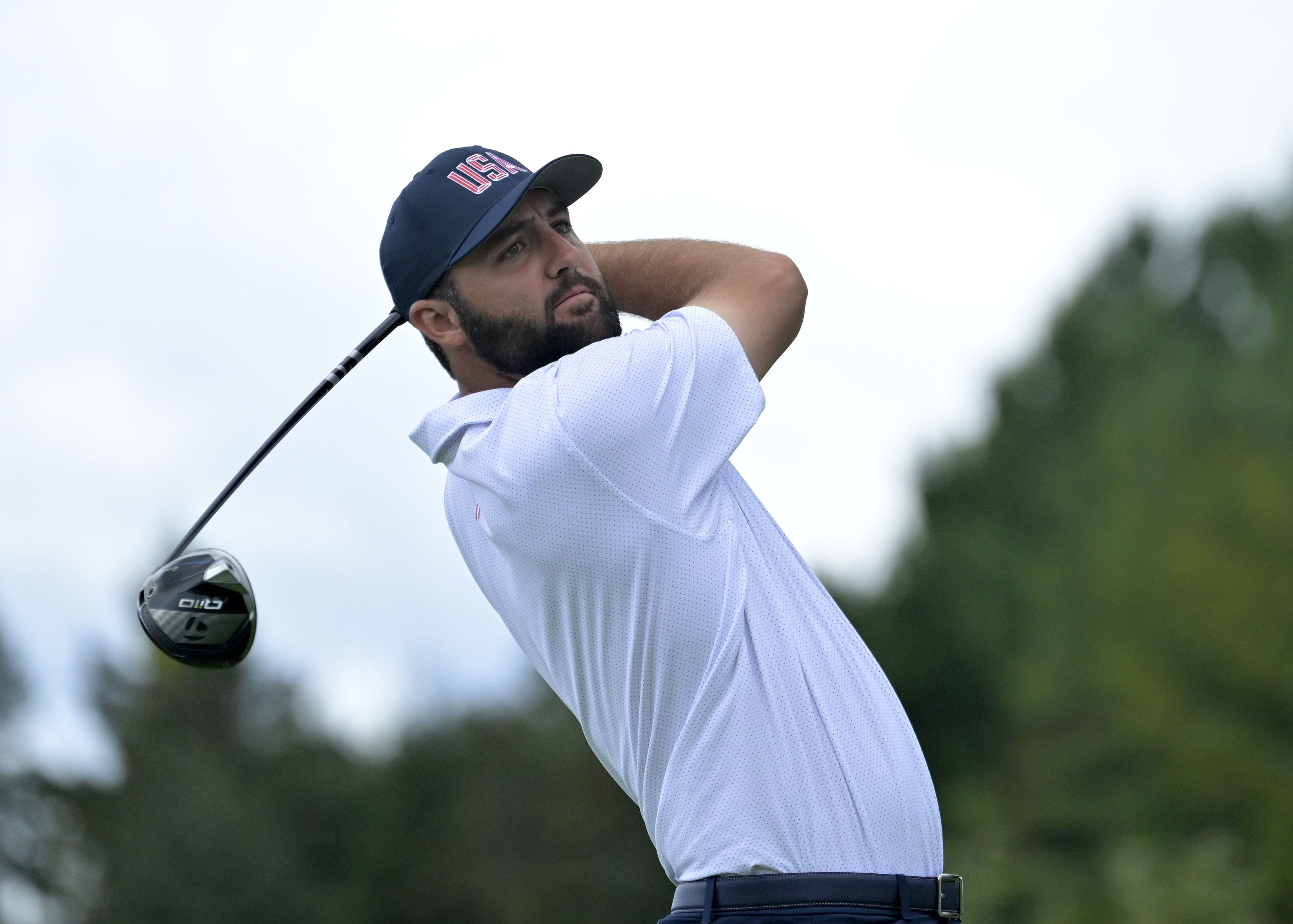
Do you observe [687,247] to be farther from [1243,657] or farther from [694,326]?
[1243,657]

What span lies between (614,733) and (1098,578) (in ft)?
107

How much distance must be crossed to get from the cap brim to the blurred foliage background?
22.1 metres

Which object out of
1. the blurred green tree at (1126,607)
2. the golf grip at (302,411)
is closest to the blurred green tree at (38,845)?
the blurred green tree at (1126,607)

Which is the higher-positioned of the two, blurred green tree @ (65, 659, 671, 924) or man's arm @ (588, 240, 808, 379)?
man's arm @ (588, 240, 808, 379)

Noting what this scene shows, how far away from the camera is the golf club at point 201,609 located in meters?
3.70

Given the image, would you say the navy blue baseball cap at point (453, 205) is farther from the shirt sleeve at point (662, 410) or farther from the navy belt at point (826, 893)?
the navy belt at point (826, 893)

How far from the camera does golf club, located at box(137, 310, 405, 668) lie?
3697 millimetres

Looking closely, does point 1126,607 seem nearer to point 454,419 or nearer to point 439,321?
point 439,321

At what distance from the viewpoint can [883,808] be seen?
9.87ft

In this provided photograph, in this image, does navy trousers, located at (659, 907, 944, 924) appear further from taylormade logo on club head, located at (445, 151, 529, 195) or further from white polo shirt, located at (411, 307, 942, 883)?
taylormade logo on club head, located at (445, 151, 529, 195)

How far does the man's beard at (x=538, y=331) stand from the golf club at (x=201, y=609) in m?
0.80

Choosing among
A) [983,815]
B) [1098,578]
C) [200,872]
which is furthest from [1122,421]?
[200,872]

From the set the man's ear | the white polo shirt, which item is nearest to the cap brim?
the man's ear

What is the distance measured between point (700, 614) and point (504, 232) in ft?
3.46
